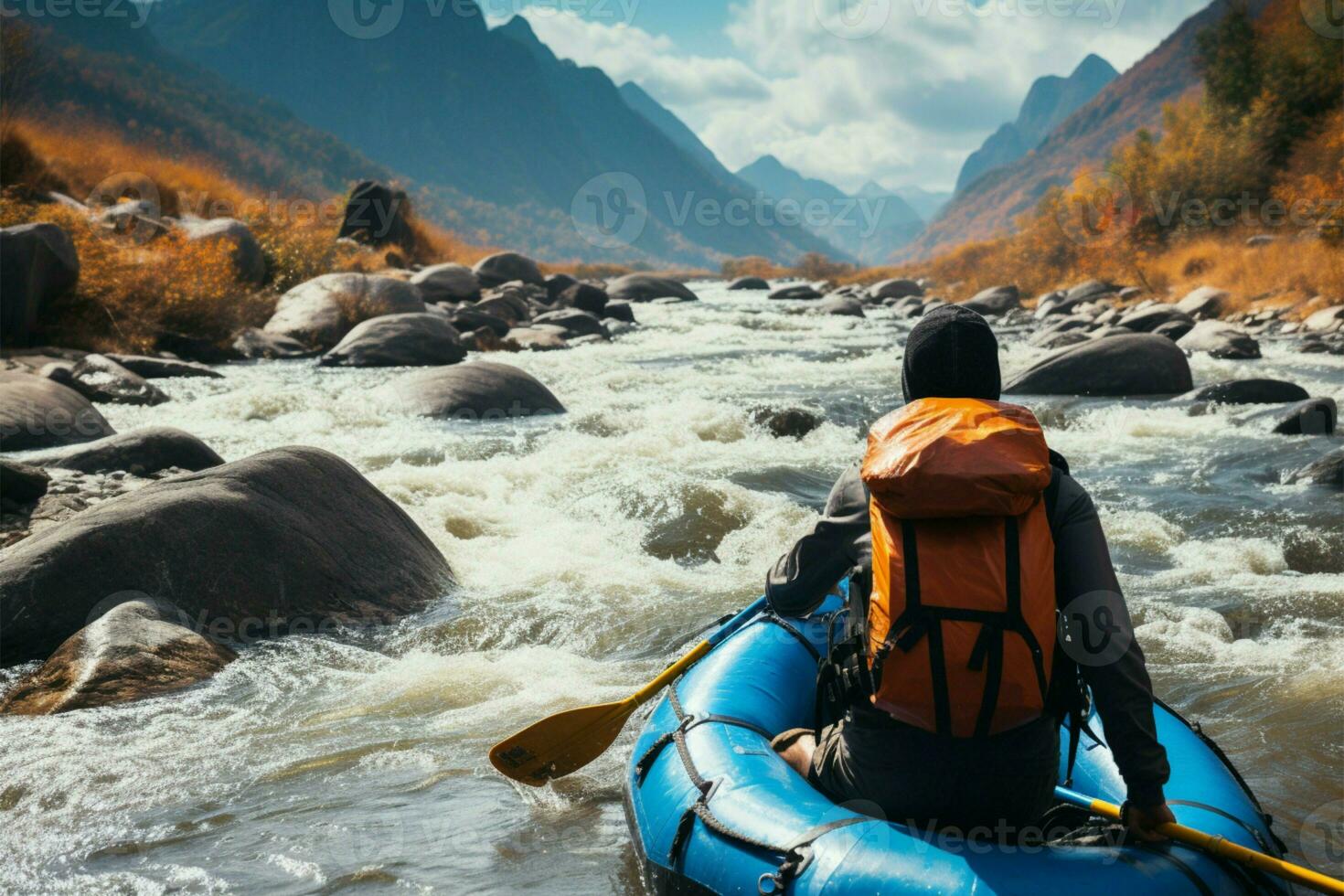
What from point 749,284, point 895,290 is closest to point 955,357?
point 895,290

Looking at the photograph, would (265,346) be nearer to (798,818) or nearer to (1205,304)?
(798,818)

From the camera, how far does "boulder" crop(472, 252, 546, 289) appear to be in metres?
21.3

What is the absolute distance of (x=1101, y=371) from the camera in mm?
11125

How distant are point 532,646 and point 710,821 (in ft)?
7.69

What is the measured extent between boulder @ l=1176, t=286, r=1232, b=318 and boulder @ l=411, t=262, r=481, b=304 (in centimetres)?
1136

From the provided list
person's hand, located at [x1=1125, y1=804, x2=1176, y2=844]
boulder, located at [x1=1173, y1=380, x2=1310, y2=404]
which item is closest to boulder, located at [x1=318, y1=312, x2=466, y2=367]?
boulder, located at [x1=1173, y1=380, x2=1310, y2=404]

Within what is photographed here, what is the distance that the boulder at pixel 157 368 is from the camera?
34.2ft

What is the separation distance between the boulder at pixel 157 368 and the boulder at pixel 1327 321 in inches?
537

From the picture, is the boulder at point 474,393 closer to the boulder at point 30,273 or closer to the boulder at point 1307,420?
the boulder at point 30,273

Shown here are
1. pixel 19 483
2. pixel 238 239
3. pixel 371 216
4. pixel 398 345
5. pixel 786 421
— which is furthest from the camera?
pixel 371 216

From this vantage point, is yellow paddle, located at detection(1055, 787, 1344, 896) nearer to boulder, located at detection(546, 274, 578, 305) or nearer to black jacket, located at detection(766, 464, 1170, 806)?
black jacket, located at detection(766, 464, 1170, 806)

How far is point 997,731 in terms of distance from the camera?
2.23 meters

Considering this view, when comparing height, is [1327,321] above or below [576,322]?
above

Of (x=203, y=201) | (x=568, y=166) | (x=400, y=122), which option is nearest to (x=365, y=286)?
(x=203, y=201)
